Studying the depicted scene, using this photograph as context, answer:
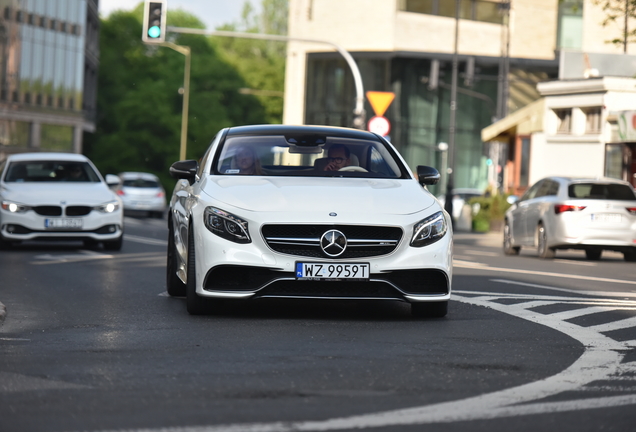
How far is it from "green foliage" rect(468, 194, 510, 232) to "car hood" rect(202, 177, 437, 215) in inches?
1145

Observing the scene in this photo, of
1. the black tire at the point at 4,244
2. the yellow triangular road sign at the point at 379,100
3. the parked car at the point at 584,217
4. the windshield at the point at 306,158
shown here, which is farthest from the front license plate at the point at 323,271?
the yellow triangular road sign at the point at 379,100

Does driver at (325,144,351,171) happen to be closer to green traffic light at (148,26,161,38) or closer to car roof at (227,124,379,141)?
car roof at (227,124,379,141)

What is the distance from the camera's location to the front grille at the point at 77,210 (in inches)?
756

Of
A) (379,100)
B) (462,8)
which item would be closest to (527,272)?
(379,100)

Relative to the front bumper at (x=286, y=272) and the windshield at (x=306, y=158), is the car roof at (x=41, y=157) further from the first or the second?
the front bumper at (x=286, y=272)

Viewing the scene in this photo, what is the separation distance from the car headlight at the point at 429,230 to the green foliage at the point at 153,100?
72.5 m

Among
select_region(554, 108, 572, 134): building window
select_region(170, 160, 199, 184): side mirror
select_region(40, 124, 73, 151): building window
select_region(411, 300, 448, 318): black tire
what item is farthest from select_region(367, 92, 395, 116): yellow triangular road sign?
select_region(40, 124, 73, 151): building window

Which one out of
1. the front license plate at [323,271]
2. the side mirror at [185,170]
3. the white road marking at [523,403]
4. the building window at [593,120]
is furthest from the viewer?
the building window at [593,120]

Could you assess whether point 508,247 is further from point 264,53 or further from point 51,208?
point 264,53

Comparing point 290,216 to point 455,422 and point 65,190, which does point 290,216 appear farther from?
point 65,190

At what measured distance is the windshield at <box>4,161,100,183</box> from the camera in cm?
2005

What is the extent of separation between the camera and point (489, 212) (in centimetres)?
3906

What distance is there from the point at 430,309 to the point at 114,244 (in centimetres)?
1114

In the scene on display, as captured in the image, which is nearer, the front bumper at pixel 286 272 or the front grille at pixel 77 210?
the front bumper at pixel 286 272
